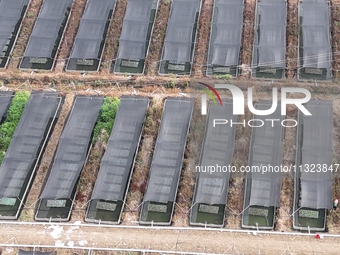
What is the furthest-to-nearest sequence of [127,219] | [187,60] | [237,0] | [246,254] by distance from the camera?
[237,0] < [187,60] < [127,219] < [246,254]

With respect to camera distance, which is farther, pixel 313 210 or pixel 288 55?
pixel 288 55

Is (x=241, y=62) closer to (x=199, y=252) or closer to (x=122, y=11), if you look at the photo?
(x=122, y=11)

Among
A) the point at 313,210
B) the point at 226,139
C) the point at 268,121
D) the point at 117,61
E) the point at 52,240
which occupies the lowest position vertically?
the point at 52,240

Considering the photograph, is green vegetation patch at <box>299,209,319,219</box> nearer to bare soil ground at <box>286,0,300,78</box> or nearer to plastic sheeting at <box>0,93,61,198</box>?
bare soil ground at <box>286,0,300,78</box>

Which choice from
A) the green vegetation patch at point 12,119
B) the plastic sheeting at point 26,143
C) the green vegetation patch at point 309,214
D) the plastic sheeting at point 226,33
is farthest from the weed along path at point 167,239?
the plastic sheeting at point 226,33

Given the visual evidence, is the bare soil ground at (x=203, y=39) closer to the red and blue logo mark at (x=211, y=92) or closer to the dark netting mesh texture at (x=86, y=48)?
the red and blue logo mark at (x=211, y=92)

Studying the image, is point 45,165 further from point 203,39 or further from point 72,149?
point 203,39

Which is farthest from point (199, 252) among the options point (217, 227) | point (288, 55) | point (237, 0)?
point (237, 0)
